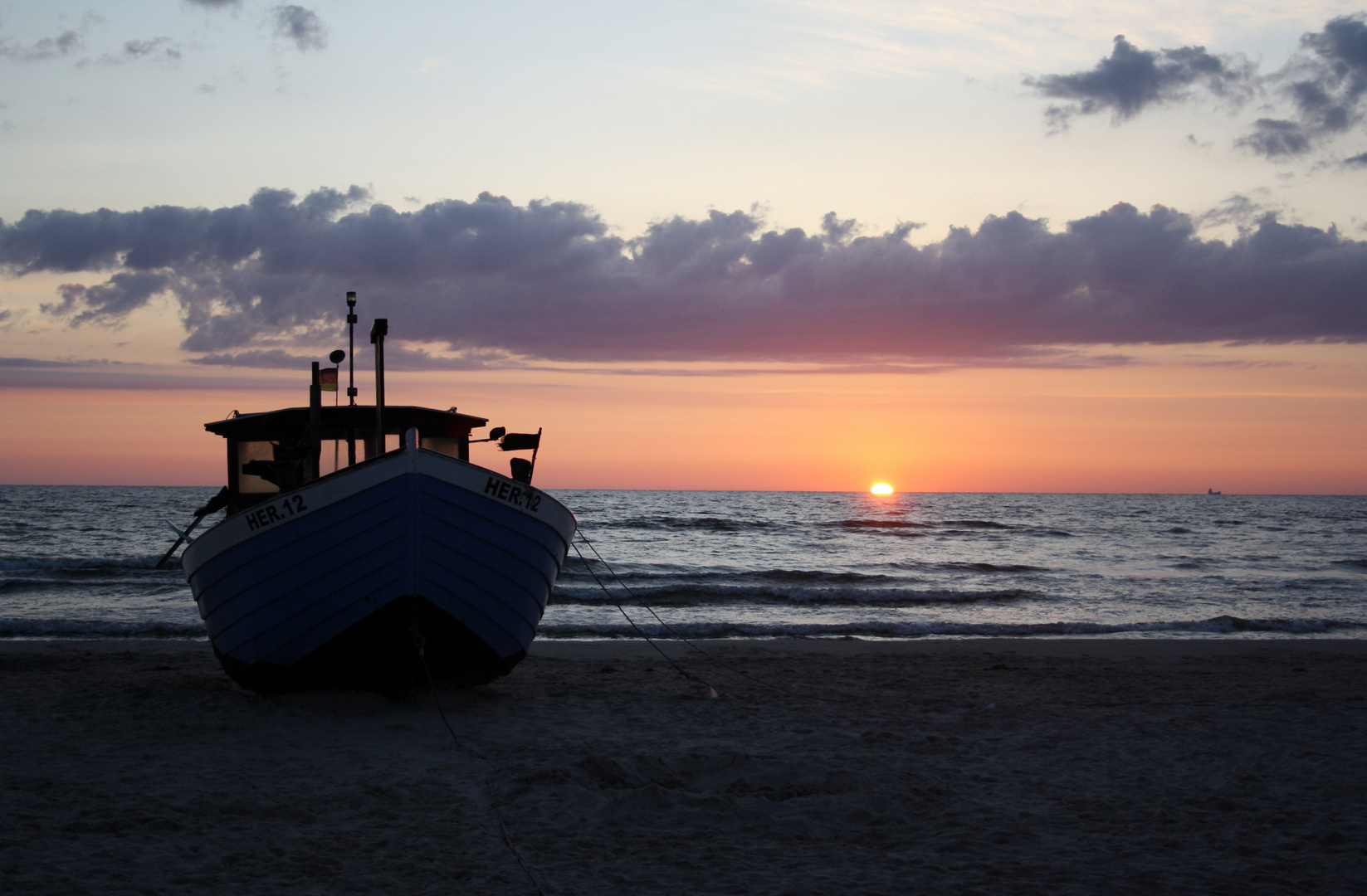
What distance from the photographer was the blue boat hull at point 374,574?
287 inches

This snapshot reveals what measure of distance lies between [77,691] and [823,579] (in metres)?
17.5

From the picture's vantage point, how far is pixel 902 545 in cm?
3800

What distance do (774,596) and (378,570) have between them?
557 inches

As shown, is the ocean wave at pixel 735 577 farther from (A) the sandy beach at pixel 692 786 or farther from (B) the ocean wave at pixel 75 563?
(A) the sandy beach at pixel 692 786

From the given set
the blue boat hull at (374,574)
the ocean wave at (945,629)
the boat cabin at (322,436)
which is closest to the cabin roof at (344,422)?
the boat cabin at (322,436)

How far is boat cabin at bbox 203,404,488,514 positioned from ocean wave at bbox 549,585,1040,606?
10.2m

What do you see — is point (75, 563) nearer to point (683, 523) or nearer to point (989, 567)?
point (989, 567)

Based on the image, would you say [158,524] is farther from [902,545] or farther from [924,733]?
[924,733]

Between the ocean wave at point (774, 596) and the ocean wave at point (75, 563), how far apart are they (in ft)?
40.9

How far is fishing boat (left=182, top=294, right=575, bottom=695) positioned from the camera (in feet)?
23.9

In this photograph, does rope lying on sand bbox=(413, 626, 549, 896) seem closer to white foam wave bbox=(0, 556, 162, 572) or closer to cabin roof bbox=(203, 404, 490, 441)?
cabin roof bbox=(203, 404, 490, 441)

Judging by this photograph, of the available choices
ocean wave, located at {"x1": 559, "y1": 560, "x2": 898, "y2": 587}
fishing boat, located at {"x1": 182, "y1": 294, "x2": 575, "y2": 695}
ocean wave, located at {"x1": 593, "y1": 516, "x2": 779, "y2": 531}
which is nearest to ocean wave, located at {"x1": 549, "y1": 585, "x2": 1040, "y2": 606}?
ocean wave, located at {"x1": 559, "y1": 560, "x2": 898, "y2": 587}

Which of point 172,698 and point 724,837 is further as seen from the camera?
point 172,698

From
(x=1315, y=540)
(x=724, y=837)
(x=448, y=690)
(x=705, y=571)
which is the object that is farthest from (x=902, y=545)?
(x=724, y=837)
